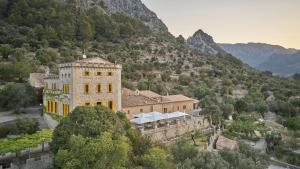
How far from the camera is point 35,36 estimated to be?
59750 millimetres

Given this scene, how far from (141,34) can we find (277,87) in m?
39.8

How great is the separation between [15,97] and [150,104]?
585 inches

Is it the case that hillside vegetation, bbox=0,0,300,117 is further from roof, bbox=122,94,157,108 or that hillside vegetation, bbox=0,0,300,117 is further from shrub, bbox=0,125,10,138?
shrub, bbox=0,125,10,138

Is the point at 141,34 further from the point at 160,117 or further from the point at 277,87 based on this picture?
the point at 160,117

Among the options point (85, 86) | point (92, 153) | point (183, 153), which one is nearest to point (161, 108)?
point (85, 86)

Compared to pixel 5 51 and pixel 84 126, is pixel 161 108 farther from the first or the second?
pixel 5 51

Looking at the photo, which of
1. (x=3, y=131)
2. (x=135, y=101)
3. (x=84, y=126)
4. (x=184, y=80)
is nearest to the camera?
(x=84, y=126)

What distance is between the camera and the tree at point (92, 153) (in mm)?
15109

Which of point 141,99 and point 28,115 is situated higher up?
point 141,99

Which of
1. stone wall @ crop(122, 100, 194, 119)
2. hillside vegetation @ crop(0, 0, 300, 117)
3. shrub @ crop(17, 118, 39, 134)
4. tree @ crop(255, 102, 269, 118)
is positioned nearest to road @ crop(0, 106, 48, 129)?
shrub @ crop(17, 118, 39, 134)

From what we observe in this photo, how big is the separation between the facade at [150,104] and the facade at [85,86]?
3.05 metres

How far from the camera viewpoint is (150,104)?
107ft

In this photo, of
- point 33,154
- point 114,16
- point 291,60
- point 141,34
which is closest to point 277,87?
point 141,34

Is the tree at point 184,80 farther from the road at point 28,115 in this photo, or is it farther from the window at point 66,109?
the window at point 66,109
